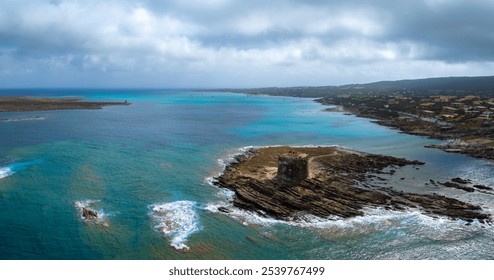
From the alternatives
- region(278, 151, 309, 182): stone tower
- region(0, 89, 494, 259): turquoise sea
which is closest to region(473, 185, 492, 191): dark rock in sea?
region(0, 89, 494, 259): turquoise sea

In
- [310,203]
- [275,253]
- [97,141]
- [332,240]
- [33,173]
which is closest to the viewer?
[275,253]

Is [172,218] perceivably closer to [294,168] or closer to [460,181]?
[294,168]

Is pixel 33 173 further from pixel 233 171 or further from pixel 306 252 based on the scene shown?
pixel 306 252

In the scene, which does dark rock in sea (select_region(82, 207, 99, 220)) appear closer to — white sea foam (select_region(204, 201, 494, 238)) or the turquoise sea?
the turquoise sea

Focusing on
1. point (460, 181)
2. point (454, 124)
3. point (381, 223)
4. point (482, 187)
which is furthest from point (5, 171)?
point (454, 124)

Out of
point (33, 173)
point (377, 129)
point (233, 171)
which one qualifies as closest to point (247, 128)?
point (377, 129)

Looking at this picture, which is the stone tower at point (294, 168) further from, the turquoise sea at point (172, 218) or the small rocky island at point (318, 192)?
the turquoise sea at point (172, 218)
